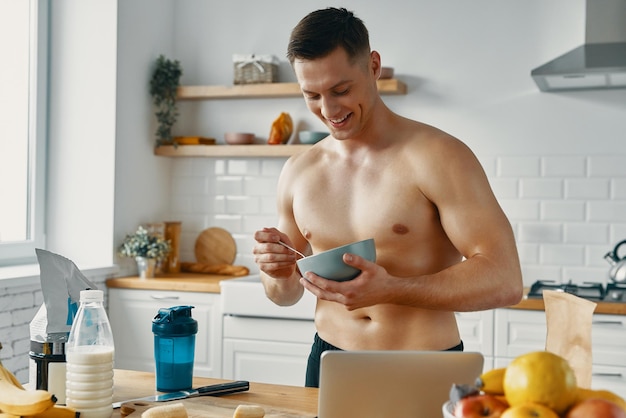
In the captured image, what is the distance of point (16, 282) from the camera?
331 centimetres

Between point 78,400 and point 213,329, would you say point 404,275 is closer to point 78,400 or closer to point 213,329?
point 78,400

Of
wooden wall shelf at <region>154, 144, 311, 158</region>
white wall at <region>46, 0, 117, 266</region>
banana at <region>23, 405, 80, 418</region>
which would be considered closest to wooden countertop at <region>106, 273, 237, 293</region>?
white wall at <region>46, 0, 117, 266</region>

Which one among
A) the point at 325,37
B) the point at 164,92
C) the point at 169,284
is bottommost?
the point at 169,284

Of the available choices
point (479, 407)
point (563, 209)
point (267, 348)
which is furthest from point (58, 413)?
point (563, 209)

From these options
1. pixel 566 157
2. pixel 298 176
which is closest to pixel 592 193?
pixel 566 157

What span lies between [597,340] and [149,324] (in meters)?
2.15

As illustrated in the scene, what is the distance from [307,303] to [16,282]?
1.30m

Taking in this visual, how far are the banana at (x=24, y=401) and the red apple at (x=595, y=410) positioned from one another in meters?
0.88

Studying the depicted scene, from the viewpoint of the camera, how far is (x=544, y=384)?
1007mm

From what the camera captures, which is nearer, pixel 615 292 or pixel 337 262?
pixel 337 262

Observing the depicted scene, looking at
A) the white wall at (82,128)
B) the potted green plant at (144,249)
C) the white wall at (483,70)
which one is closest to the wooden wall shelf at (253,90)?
the white wall at (483,70)

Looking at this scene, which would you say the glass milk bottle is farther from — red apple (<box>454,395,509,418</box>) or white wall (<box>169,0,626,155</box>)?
white wall (<box>169,0,626,155</box>)

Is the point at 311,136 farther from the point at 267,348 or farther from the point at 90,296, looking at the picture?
the point at 90,296

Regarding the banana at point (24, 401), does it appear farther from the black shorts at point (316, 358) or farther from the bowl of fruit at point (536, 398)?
the black shorts at point (316, 358)
